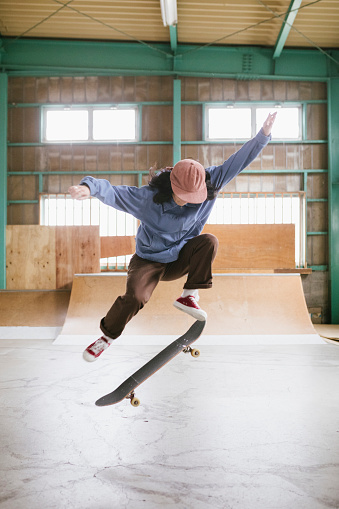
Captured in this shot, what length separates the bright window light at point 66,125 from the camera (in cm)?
1189

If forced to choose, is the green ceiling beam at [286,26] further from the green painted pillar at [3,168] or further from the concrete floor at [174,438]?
the concrete floor at [174,438]

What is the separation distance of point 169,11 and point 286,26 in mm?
2929

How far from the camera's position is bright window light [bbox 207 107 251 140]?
1184cm

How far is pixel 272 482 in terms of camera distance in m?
2.13

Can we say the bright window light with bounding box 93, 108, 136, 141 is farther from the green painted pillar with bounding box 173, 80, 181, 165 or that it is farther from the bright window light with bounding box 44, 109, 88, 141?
the green painted pillar with bounding box 173, 80, 181, 165

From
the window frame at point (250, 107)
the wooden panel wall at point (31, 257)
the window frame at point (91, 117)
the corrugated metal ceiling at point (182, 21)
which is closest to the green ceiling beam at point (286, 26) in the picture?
the corrugated metal ceiling at point (182, 21)

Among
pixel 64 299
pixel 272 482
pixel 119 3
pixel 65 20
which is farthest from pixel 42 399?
pixel 65 20

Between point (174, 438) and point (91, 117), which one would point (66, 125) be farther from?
point (174, 438)

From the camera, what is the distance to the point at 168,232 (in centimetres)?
321

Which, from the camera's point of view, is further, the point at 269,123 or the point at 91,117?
the point at 91,117

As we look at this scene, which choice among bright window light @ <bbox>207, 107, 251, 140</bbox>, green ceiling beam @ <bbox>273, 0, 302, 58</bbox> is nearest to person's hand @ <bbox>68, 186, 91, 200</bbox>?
green ceiling beam @ <bbox>273, 0, 302, 58</bbox>

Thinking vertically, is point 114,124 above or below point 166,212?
above

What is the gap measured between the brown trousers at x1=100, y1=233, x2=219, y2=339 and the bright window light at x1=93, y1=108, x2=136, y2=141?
362 inches

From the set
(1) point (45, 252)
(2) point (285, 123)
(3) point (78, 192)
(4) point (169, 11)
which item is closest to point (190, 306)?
(3) point (78, 192)
